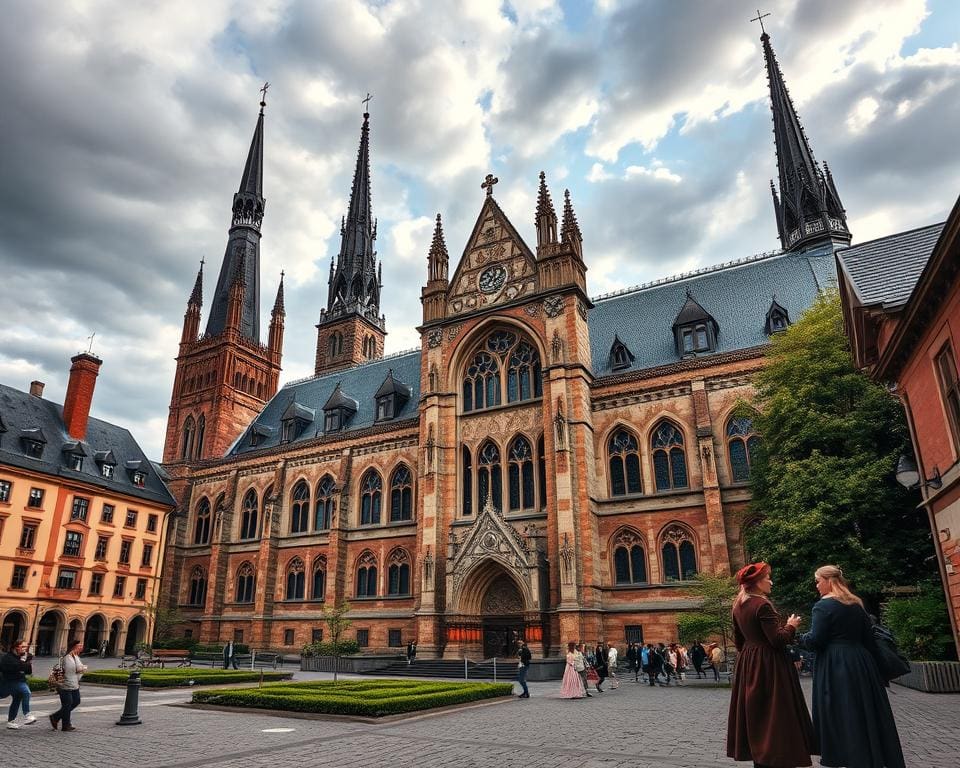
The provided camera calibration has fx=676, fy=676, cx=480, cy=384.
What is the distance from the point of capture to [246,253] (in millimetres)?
62781

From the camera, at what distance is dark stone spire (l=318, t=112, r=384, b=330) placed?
2554 inches

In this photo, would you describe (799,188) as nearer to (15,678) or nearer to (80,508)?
(15,678)

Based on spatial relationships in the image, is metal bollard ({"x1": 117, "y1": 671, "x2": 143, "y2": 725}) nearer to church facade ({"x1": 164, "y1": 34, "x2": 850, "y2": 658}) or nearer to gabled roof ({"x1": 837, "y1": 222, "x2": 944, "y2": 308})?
gabled roof ({"x1": 837, "y1": 222, "x2": 944, "y2": 308})

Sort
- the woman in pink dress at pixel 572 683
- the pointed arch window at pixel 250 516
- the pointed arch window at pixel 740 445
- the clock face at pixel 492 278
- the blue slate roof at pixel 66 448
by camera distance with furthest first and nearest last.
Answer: the pointed arch window at pixel 250 516 < the blue slate roof at pixel 66 448 < the clock face at pixel 492 278 < the pointed arch window at pixel 740 445 < the woman in pink dress at pixel 572 683

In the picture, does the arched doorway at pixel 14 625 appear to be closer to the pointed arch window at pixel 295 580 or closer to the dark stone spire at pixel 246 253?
the pointed arch window at pixel 295 580

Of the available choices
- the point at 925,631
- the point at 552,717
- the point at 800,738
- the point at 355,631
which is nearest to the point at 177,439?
the point at 355,631

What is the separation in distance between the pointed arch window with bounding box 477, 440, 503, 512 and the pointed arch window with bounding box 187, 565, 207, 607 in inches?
918

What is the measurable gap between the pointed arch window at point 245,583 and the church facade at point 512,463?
16cm

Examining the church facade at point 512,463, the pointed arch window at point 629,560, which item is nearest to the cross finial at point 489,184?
the church facade at point 512,463

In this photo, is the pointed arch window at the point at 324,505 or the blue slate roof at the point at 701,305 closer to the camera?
the blue slate roof at the point at 701,305

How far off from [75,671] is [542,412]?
24823 millimetres

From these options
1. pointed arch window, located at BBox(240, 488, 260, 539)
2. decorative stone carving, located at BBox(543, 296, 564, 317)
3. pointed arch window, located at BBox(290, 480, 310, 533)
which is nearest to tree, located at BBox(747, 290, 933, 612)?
decorative stone carving, located at BBox(543, 296, 564, 317)

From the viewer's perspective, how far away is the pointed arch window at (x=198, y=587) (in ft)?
153

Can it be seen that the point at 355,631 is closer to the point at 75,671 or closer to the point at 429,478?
the point at 429,478
